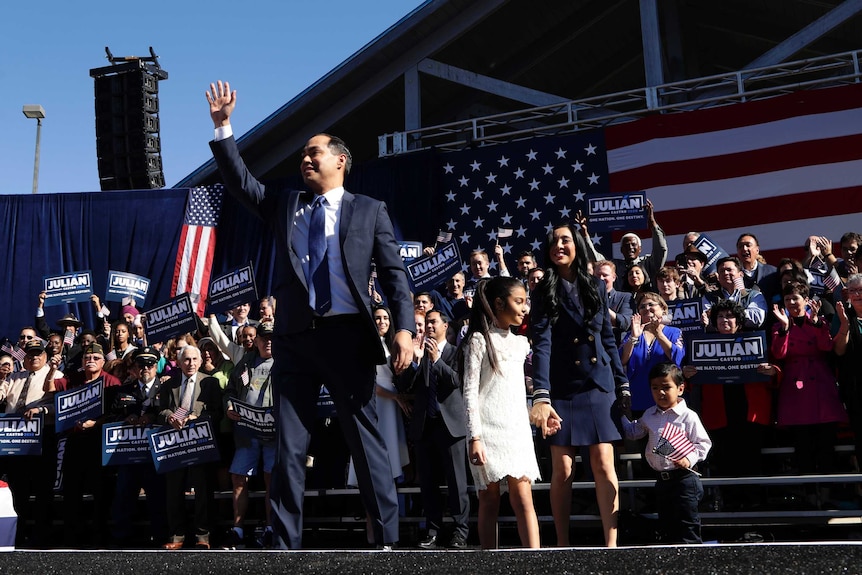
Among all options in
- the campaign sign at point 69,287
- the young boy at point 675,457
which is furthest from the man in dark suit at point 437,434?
the campaign sign at point 69,287

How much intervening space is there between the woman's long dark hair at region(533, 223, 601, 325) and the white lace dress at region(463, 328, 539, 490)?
0.34 metres

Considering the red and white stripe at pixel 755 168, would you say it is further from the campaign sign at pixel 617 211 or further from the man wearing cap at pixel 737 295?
the man wearing cap at pixel 737 295

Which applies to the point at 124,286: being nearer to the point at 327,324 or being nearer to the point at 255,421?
the point at 255,421

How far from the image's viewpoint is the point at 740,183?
39.5 ft

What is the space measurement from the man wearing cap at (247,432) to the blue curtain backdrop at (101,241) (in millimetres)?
6226

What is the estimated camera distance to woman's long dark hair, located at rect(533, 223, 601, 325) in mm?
4848

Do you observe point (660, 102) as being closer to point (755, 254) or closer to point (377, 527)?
point (755, 254)

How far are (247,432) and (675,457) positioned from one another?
11.0 ft

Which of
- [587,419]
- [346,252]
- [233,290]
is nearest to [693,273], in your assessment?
[587,419]

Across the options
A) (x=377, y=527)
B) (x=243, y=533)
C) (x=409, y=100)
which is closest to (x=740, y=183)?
(x=409, y=100)

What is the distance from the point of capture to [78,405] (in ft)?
26.2

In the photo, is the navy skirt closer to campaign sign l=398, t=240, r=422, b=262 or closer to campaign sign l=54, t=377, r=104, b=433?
campaign sign l=54, t=377, r=104, b=433

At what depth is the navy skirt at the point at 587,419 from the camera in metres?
4.71

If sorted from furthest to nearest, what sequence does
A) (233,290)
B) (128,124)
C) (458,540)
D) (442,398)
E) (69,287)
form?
1. (128,124)
2. (69,287)
3. (233,290)
4. (442,398)
5. (458,540)
